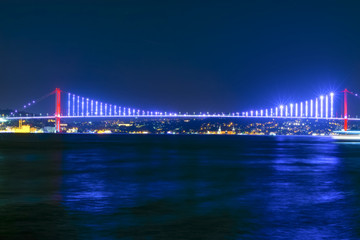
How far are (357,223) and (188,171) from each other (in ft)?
32.4

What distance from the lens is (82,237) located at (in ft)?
19.0

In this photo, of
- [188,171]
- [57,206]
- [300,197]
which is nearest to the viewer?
[57,206]

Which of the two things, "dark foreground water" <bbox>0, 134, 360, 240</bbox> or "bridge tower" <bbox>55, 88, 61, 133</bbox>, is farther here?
"bridge tower" <bbox>55, 88, 61, 133</bbox>

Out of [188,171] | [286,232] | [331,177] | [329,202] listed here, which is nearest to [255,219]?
[286,232]

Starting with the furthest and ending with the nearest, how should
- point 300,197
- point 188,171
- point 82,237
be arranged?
point 188,171
point 300,197
point 82,237

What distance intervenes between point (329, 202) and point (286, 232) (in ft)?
10.6

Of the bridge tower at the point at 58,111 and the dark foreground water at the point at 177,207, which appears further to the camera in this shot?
the bridge tower at the point at 58,111

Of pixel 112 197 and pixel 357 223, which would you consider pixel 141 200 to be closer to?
pixel 112 197

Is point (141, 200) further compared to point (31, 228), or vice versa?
point (141, 200)

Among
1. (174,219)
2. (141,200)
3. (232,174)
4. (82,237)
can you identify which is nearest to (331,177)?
(232,174)

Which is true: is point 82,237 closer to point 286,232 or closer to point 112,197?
point 286,232

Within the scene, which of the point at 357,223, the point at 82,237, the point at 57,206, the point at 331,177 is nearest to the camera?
the point at 82,237

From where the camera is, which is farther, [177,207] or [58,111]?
[58,111]

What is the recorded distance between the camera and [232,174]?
1528 cm
